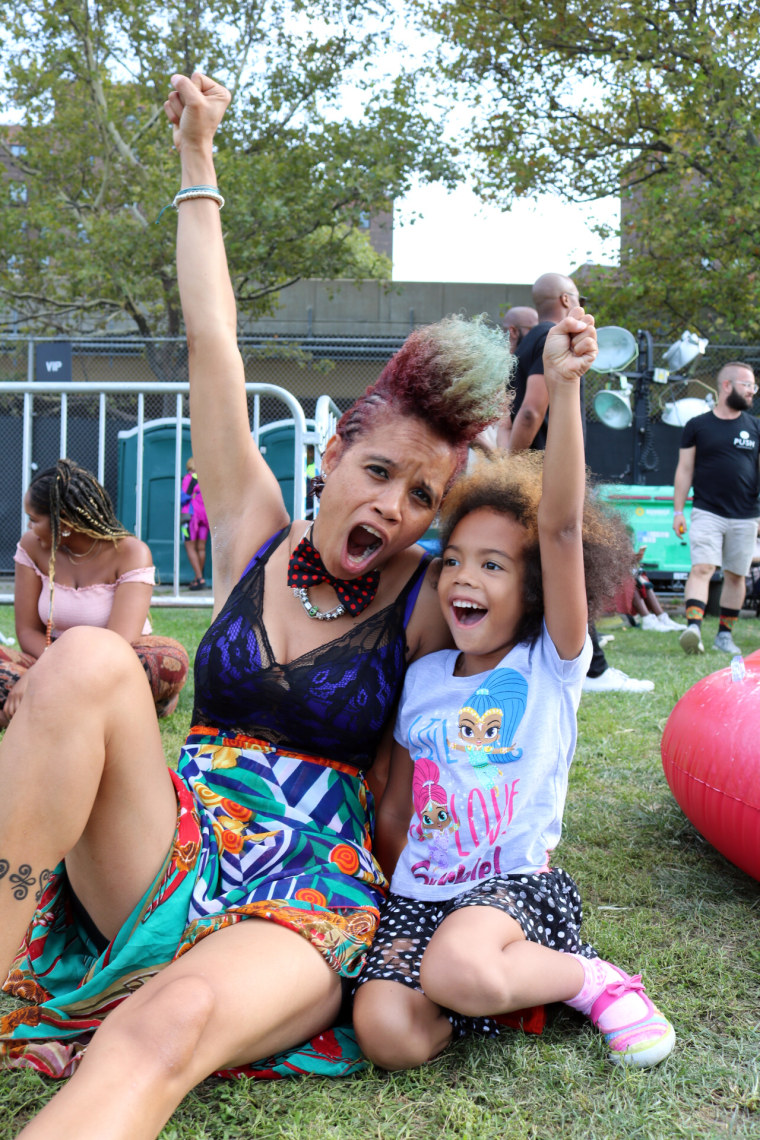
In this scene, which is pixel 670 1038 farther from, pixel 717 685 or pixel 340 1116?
pixel 717 685

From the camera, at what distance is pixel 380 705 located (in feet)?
6.82

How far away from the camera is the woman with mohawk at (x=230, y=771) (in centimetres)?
157

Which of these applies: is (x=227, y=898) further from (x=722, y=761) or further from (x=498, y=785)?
(x=722, y=761)

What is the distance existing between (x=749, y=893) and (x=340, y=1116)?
156 cm

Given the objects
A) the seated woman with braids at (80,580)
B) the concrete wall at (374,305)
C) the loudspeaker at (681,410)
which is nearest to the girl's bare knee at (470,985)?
the seated woman with braids at (80,580)

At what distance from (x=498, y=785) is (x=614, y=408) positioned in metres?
11.5

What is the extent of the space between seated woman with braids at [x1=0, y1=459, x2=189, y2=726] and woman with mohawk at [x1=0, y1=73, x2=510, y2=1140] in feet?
7.59

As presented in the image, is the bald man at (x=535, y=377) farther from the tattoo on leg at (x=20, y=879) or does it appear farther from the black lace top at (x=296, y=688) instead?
the tattoo on leg at (x=20, y=879)

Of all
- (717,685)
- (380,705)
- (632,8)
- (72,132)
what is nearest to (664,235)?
(632,8)

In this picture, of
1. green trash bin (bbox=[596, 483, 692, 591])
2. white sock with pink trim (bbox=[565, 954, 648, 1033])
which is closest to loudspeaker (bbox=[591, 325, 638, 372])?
green trash bin (bbox=[596, 483, 692, 591])

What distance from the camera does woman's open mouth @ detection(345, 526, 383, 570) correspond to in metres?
Result: 2.10

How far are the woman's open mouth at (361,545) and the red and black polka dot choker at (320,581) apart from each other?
6 centimetres

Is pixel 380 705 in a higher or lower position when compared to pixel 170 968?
higher

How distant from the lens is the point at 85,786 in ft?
5.25
